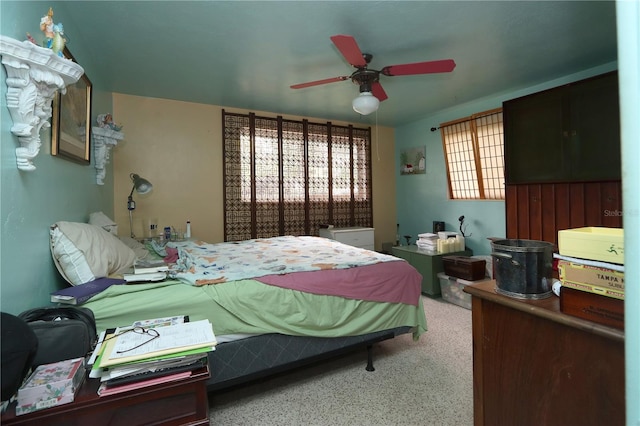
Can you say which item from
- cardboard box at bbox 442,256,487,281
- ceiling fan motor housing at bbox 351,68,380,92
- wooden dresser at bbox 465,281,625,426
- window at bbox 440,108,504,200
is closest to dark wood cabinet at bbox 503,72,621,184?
window at bbox 440,108,504,200

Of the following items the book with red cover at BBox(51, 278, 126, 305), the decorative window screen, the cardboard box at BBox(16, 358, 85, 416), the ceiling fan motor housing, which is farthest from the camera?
the decorative window screen

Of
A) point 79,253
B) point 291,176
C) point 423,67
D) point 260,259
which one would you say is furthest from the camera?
point 291,176

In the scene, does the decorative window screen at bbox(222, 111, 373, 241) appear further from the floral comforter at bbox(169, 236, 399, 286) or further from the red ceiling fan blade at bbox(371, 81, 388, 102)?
the red ceiling fan blade at bbox(371, 81, 388, 102)

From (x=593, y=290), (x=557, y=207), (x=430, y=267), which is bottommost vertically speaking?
(x=430, y=267)

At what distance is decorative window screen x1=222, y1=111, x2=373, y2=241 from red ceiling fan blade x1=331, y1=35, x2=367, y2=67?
2.36m

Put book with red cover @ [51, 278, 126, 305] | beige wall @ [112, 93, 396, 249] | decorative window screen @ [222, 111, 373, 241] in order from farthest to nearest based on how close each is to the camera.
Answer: decorative window screen @ [222, 111, 373, 241], beige wall @ [112, 93, 396, 249], book with red cover @ [51, 278, 126, 305]

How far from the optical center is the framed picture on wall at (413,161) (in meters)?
4.90

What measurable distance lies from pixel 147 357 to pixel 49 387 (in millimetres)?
282

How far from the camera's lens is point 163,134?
12.6ft

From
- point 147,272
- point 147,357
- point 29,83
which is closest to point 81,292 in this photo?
point 147,272

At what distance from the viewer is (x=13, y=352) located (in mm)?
746

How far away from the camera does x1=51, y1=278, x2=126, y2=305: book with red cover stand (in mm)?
1459

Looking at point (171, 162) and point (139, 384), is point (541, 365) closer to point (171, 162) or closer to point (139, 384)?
point (139, 384)

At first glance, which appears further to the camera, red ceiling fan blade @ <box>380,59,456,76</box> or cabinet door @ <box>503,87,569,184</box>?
cabinet door @ <box>503,87,569,184</box>
